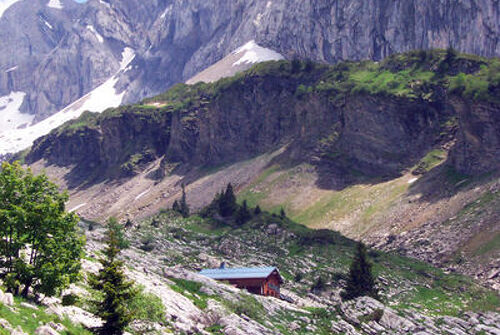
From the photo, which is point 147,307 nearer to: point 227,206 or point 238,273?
point 238,273

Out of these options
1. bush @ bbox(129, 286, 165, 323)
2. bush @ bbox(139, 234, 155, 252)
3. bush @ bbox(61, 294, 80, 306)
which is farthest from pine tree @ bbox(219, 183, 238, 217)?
bush @ bbox(61, 294, 80, 306)

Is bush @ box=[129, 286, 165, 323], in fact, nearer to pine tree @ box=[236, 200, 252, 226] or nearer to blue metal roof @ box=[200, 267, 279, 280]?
blue metal roof @ box=[200, 267, 279, 280]

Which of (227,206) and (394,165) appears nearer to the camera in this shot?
(227,206)

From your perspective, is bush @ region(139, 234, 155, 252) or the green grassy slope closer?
the green grassy slope

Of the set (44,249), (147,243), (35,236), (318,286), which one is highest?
(35,236)

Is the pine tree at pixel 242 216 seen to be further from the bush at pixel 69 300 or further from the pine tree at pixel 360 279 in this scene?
the bush at pixel 69 300

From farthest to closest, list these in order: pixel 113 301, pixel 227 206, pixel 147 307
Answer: pixel 227 206
pixel 147 307
pixel 113 301

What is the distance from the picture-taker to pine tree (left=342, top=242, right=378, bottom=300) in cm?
7616

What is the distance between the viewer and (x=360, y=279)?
7744cm

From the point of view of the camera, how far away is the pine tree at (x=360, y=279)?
76156mm

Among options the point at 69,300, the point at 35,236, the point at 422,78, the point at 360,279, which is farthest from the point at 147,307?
the point at 422,78

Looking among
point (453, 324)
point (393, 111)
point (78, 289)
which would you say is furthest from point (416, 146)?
point (78, 289)

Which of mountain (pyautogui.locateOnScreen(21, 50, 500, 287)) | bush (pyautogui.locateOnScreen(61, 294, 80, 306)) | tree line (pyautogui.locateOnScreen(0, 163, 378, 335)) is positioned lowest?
mountain (pyautogui.locateOnScreen(21, 50, 500, 287))

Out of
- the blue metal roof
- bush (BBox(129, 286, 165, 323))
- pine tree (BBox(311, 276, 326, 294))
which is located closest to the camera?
bush (BBox(129, 286, 165, 323))
